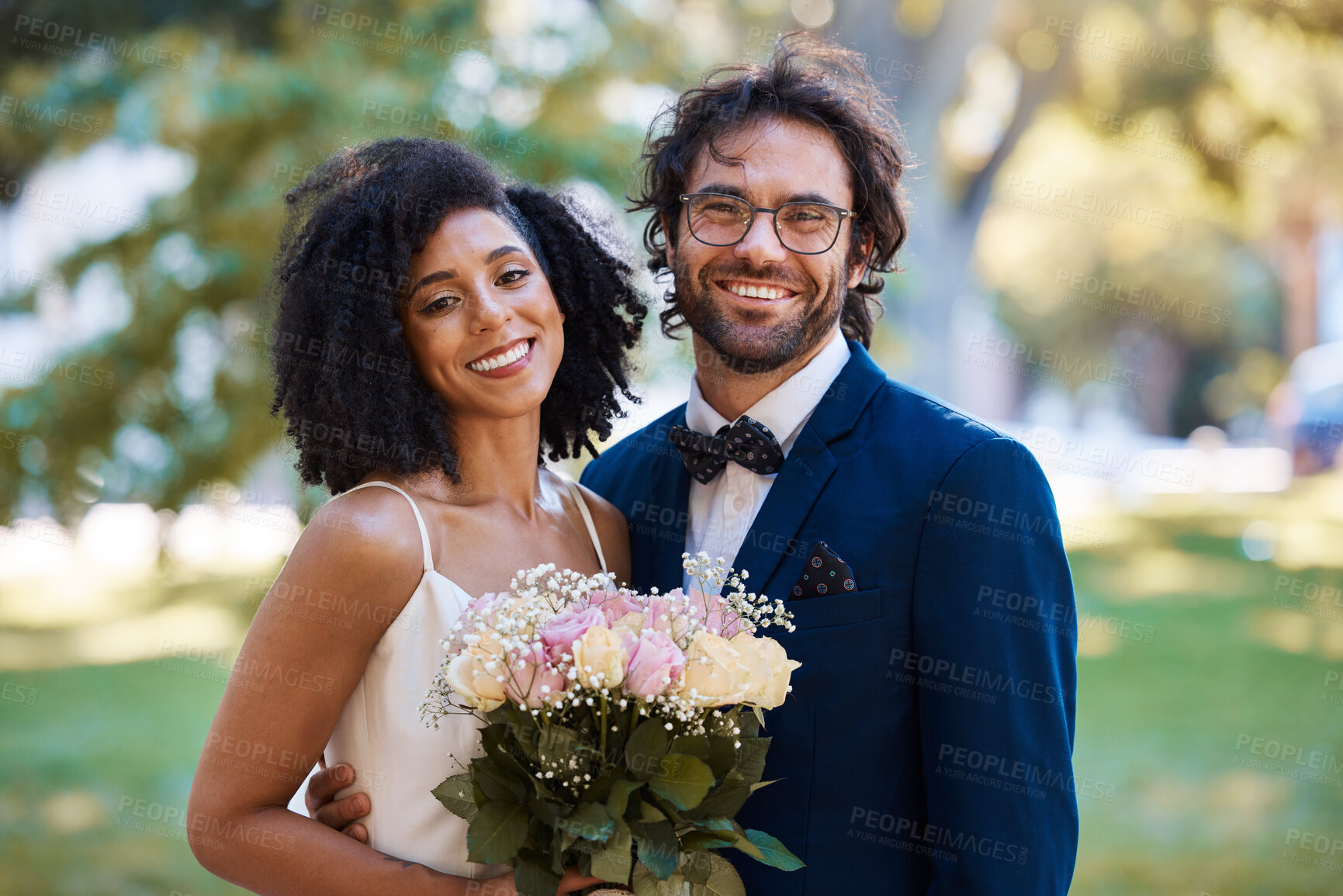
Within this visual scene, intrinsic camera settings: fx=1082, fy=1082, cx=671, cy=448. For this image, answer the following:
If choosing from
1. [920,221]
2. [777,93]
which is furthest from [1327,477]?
[777,93]

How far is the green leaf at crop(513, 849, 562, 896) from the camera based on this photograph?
2152mm

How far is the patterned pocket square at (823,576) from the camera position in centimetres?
257

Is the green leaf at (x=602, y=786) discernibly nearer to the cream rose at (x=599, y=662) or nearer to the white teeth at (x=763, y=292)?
the cream rose at (x=599, y=662)

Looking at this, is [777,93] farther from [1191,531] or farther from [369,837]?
[1191,531]

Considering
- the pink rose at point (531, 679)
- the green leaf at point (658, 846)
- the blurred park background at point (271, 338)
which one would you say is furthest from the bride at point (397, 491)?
the blurred park background at point (271, 338)

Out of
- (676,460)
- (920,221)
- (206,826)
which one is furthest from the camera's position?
(920,221)

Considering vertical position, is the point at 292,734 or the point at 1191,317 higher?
the point at 1191,317

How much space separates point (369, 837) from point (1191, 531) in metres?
14.6

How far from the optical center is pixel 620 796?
6.68ft

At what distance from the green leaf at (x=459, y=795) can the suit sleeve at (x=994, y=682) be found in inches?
41.2

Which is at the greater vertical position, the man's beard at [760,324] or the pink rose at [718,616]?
the man's beard at [760,324]

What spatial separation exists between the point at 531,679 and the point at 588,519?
3.75 feet

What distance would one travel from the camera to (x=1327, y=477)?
15914mm

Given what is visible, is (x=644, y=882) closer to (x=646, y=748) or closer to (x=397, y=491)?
(x=646, y=748)
